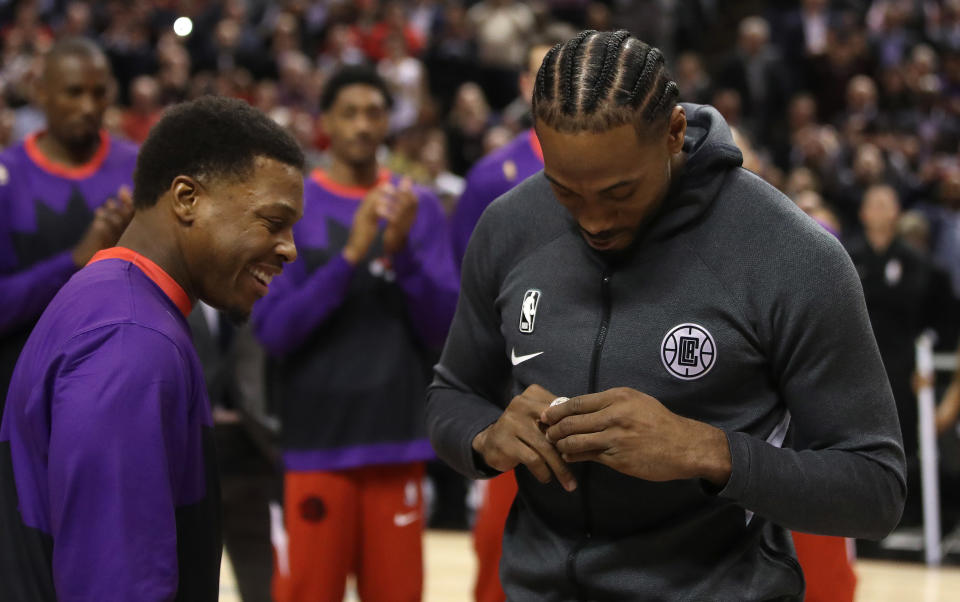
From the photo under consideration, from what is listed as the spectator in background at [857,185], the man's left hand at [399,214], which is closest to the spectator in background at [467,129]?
the spectator in background at [857,185]

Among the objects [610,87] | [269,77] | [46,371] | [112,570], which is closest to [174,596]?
[112,570]

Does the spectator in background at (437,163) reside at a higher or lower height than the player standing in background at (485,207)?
higher

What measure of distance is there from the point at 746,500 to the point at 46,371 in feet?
3.31

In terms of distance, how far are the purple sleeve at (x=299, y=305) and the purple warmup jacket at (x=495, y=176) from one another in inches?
18.7

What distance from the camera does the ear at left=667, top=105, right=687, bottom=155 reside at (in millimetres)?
1842

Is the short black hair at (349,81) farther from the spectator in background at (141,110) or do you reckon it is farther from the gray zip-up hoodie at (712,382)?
the spectator in background at (141,110)

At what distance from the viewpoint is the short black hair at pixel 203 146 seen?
1853mm

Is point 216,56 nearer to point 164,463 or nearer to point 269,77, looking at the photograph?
point 269,77

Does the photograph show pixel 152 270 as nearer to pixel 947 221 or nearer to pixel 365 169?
pixel 365 169

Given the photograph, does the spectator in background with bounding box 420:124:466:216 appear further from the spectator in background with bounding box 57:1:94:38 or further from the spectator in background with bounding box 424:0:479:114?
the spectator in background with bounding box 57:1:94:38

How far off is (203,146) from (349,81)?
7.05 feet

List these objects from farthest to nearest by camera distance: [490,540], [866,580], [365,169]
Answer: [866,580], [365,169], [490,540]

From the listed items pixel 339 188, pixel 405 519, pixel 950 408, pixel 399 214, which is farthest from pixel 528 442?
pixel 950 408

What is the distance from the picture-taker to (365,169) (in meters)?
3.86
